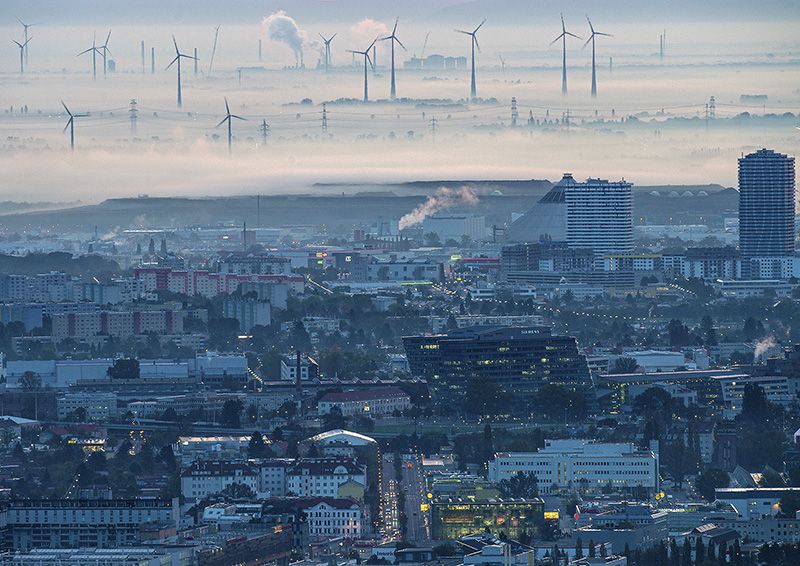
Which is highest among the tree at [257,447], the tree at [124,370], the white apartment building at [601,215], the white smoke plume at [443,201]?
the white smoke plume at [443,201]

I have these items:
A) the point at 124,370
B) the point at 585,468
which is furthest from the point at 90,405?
the point at 585,468

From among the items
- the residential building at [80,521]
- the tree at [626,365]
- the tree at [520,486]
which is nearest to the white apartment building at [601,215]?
the tree at [626,365]

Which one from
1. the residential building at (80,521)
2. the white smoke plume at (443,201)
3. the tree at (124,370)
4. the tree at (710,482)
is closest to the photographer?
the residential building at (80,521)

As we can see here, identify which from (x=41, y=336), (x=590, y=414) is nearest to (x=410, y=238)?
(x=41, y=336)

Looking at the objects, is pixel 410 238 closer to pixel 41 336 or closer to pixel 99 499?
pixel 41 336

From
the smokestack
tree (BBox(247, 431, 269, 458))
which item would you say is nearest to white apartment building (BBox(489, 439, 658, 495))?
tree (BBox(247, 431, 269, 458))

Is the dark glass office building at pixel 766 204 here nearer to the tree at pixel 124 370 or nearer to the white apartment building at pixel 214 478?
the tree at pixel 124 370
